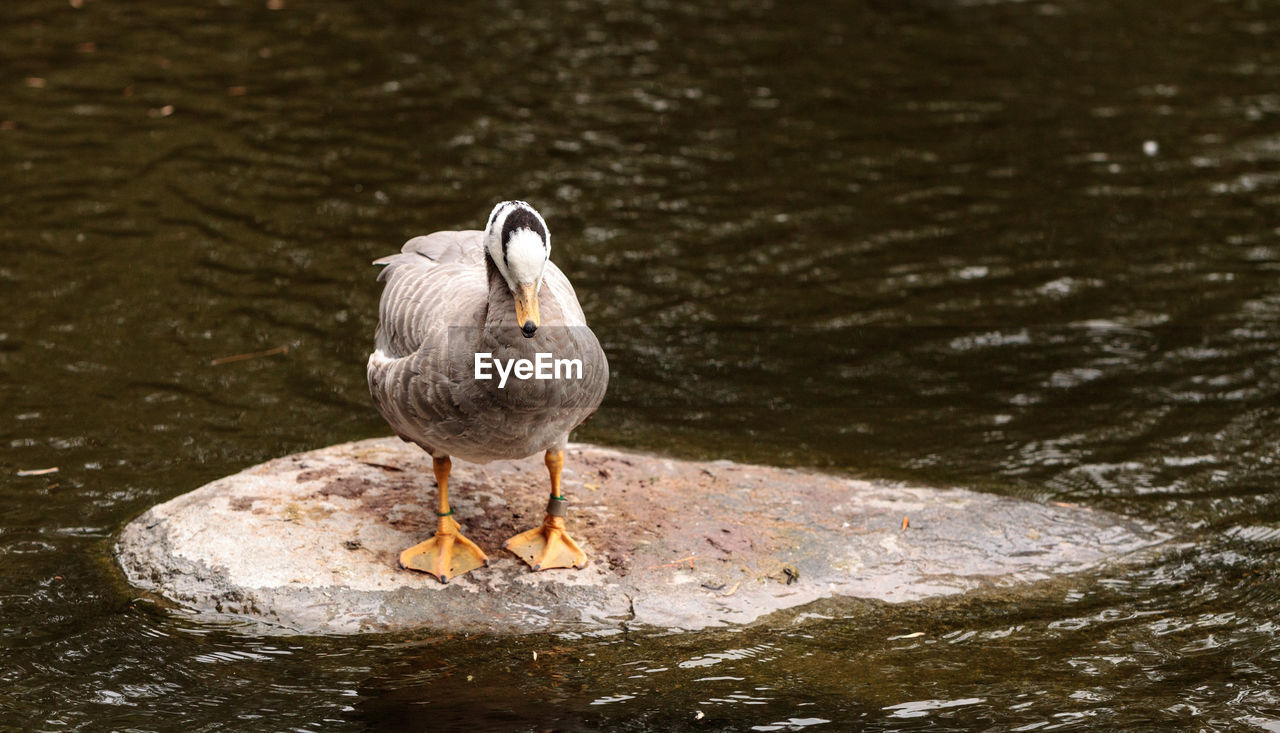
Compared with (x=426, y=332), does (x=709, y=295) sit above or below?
below

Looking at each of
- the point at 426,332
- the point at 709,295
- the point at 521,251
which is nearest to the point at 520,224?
the point at 521,251

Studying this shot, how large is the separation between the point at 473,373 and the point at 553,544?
1.10 m

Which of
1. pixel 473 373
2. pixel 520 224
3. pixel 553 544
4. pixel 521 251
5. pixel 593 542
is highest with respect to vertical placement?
pixel 520 224

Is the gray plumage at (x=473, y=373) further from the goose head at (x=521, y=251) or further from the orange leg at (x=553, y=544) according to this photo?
the orange leg at (x=553, y=544)

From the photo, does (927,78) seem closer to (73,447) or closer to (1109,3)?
(1109,3)

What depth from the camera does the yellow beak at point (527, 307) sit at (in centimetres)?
583

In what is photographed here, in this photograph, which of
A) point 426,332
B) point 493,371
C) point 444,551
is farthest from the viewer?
point 444,551

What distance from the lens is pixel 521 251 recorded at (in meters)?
5.74

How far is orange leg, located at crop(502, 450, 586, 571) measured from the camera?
6.62 m

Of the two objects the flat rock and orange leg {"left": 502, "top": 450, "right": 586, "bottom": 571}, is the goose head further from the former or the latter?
the flat rock

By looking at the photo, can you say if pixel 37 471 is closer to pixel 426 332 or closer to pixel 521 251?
pixel 426 332

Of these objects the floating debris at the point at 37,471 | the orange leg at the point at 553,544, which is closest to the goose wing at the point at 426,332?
the orange leg at the point at 553,544

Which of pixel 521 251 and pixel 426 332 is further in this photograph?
pixel 426 332

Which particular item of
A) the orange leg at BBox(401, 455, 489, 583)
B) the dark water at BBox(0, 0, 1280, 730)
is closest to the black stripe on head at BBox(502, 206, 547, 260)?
the orange leg at BBox(401, 455, 489, 583)
